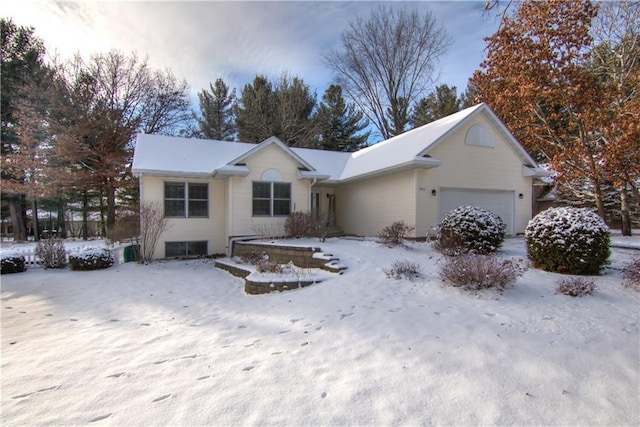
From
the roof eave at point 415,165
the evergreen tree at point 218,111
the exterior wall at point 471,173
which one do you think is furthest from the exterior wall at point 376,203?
the evergreen tree at point 218,111

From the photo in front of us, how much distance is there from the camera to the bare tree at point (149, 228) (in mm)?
12008

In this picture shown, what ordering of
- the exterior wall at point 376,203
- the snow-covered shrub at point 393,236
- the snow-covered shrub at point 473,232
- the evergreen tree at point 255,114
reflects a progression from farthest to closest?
the evergreen tree at point 255,114 → the exterior wall at point 376,203 → the snow-covered shrub at point 393,236 → the snow-covered shrub at point 473,232

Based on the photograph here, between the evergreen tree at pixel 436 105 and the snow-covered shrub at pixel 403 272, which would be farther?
the evergreen tree at pixel 436 105

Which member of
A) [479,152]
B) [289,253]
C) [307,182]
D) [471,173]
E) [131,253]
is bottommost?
[131,253]

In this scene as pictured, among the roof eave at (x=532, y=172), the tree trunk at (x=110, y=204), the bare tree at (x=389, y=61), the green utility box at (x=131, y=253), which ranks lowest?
the green utility box at (x=131, y=253)

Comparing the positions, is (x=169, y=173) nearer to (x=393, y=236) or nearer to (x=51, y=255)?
(x=51, y=255)

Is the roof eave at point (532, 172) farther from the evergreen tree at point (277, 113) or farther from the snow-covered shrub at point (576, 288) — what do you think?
the evergreen tree at point (277, 113)

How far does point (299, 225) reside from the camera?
12.5 m

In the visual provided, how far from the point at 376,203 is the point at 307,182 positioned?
9.99 ft

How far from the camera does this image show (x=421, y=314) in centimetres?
491

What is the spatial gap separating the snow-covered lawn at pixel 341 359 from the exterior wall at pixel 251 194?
6.31 metres

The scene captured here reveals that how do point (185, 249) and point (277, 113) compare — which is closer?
point (185, 249)

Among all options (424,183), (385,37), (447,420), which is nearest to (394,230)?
(424,183)

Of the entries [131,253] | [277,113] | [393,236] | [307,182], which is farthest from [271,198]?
[277,113]
